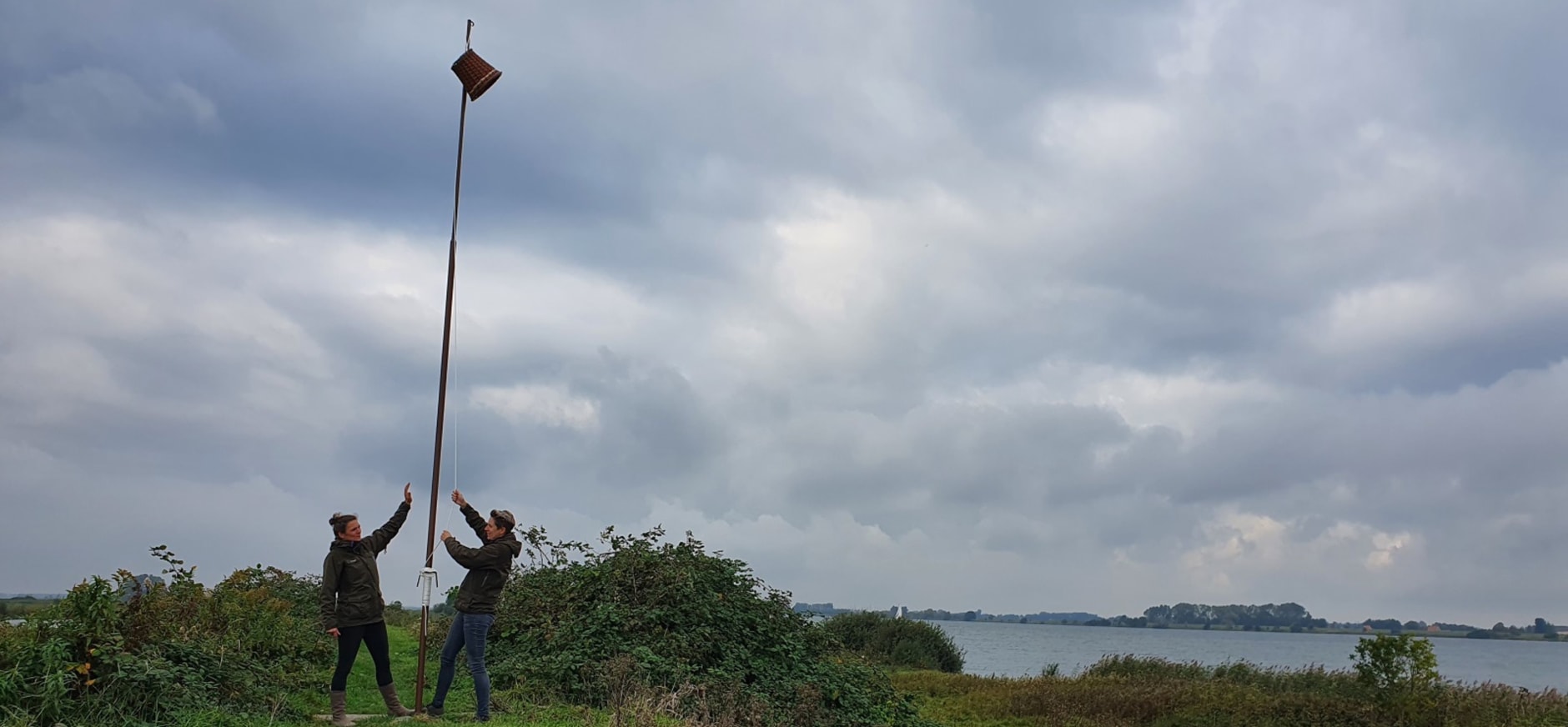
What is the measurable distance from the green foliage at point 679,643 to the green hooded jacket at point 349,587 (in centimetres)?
313

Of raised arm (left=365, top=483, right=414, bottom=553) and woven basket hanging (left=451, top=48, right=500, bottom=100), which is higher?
woven basket hanging (left=451, top=48, right=500, bottom=100)

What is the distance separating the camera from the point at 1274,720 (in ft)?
61.5

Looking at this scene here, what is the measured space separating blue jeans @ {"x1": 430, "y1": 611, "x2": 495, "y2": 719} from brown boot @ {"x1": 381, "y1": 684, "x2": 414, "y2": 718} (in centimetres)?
30

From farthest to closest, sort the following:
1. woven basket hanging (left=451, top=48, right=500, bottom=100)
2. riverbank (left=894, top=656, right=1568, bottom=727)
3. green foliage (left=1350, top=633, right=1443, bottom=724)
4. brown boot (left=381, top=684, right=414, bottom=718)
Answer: green foliage (left=1350, top=633, right=1443, bottom=724) → riverbank (left=894, top=656, right=1568, bottom=727) → woven basket hanging (left=451, top=48, right=500, bottom=100) → brown boot (left=381, top=684, right=414, bottom=718)

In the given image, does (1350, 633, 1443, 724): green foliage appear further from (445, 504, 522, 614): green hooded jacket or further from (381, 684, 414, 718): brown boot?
(381, 684, 414, 718): brown boot

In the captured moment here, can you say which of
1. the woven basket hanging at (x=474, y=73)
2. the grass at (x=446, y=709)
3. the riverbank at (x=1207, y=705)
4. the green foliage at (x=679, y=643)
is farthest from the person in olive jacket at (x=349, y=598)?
the riverbank at (x=1207, y=705)

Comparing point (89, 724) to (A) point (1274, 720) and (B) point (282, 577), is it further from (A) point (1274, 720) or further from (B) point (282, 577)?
(A) point (1274, 720)

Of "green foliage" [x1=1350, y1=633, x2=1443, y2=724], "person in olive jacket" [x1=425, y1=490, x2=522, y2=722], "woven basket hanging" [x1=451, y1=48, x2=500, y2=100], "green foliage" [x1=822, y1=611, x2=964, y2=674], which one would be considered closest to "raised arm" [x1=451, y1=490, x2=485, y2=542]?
"person in olive jacket" [x1=425, y1=490, x2=522, y2=722]

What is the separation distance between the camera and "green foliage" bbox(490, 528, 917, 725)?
42.1 feet

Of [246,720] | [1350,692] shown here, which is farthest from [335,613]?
[1350,692]

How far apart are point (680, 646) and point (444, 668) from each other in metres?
4.31

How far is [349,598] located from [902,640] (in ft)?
87.7

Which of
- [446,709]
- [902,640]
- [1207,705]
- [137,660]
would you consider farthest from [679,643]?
[902,640]

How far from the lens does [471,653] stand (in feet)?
32.9
